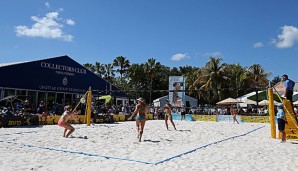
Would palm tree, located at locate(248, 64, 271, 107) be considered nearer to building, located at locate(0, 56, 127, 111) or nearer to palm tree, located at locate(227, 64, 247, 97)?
palm tree, located at locate(227, 64, 247, 97)

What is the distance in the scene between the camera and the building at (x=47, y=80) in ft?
62.7

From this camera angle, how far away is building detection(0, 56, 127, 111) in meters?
19.1

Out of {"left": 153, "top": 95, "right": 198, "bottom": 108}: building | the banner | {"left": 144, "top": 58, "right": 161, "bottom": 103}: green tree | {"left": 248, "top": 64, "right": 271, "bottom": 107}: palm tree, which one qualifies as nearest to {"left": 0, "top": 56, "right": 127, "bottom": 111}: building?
the banner

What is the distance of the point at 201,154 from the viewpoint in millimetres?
6051

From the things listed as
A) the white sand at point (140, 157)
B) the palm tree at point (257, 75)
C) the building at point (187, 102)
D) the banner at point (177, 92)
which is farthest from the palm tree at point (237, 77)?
the white sand at point (140, 157)

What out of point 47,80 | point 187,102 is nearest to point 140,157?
point 47,80

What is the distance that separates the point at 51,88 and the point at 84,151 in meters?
16.5

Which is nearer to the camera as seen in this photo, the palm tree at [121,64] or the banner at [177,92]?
the banner at [177,92]

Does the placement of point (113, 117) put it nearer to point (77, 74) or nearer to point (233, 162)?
point (77, 74)

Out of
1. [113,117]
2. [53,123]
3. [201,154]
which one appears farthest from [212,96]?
[201,154]

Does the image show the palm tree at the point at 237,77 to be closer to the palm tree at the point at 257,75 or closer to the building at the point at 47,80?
the palm tree at the point at 257,75

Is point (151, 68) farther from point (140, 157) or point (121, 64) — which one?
point (140, 157)

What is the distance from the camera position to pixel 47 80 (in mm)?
21250

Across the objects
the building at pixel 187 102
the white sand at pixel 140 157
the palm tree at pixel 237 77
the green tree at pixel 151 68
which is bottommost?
the white sand at pixel 140 157
